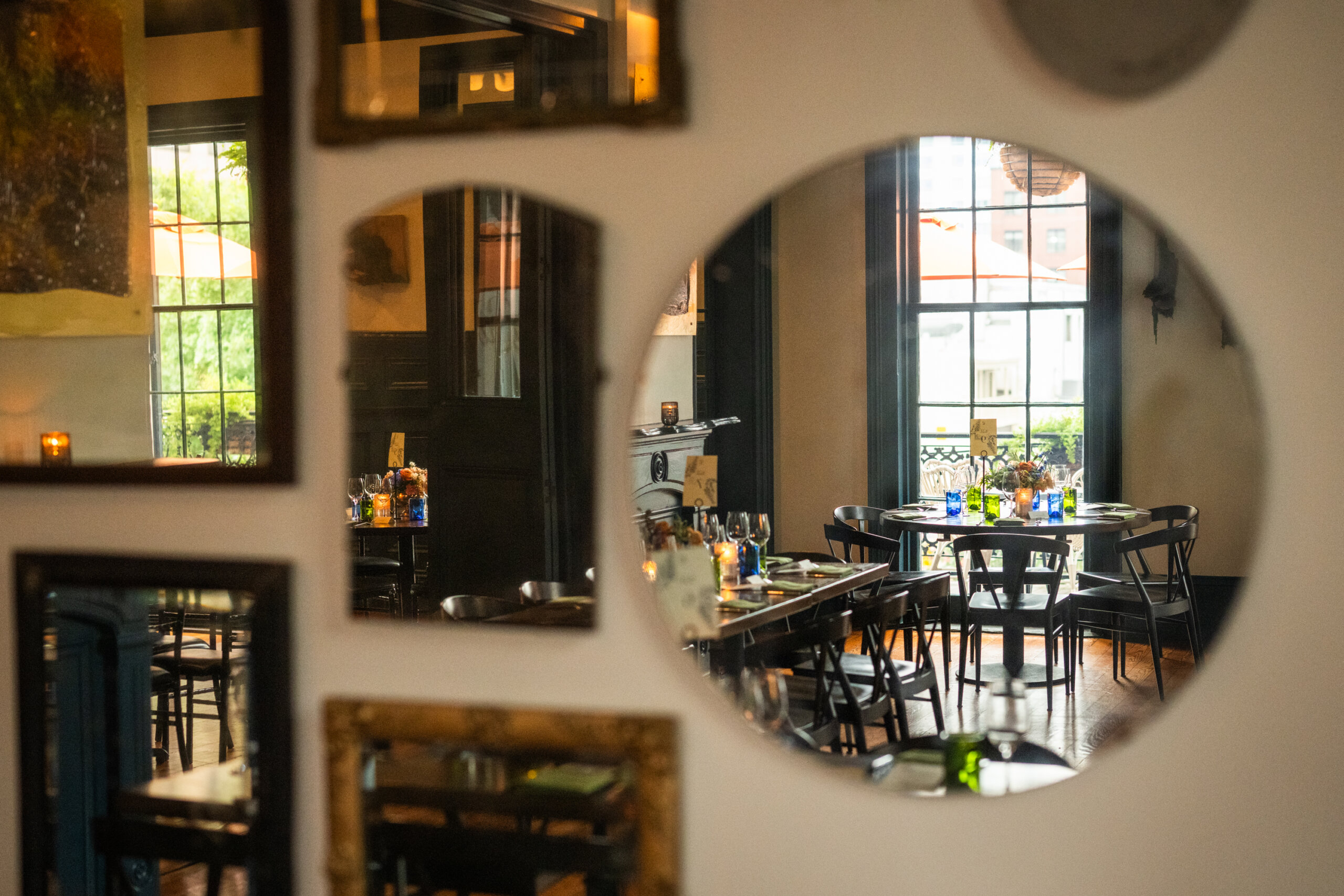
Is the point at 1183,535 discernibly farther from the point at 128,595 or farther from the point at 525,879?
the point at 128,595

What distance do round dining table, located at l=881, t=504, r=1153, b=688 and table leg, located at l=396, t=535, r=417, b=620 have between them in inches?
87.1

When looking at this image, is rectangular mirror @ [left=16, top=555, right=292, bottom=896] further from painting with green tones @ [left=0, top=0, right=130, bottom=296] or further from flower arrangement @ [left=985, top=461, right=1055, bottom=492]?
flower arrangement @ [left=985, top=461, right=1055, bottom=492]

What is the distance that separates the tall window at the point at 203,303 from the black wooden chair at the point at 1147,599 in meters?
3.68

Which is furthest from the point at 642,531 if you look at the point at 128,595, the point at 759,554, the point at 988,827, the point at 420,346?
the point at 988,827

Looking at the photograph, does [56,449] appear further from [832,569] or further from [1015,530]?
[1015,530]

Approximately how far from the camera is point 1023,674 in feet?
16.8

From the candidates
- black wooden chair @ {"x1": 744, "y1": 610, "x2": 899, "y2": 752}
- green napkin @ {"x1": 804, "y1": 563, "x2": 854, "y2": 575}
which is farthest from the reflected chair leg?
black wooden chair @ {"x1": 744, "y1": 610, "x2": 899, "y2": 752}

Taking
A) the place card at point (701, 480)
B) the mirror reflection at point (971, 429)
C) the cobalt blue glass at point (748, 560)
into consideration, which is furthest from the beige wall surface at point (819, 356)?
the place card at point (701, 480)

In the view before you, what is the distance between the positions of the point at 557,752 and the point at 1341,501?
45.2 inches

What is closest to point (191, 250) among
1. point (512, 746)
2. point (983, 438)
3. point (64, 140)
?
point (64, 140)

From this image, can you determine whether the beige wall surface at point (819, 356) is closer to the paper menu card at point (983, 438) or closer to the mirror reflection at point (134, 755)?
the paper menu card at point (983, 438)

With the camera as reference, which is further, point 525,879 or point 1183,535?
point 1183,535

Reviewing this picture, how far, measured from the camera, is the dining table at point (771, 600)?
11.3 ft

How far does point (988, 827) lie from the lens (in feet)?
5.36
